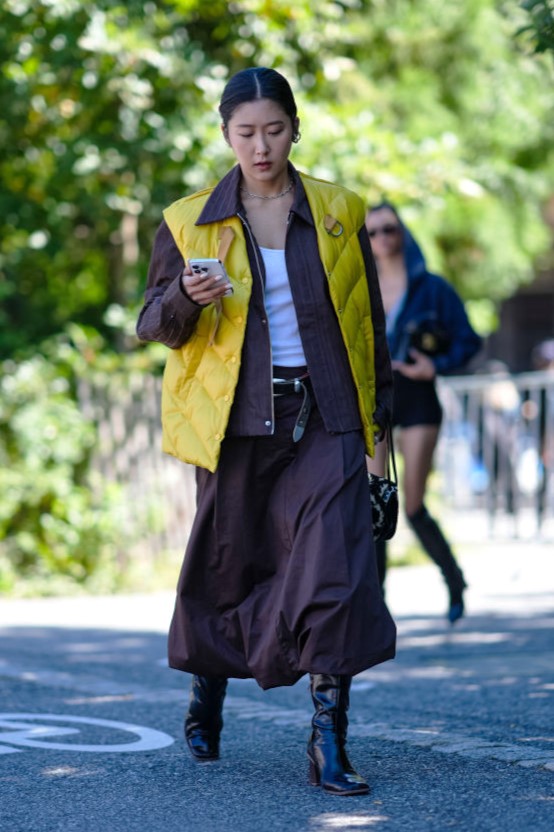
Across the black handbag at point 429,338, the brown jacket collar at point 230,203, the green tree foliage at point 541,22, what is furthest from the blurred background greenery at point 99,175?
the brown jacket collar at point 230,203

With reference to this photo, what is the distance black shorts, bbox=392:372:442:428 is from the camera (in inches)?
285

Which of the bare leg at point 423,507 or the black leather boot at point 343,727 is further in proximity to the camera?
the bare leg at point 423,507

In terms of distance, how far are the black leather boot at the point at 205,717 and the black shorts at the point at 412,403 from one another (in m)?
2.76

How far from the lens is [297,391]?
4.38m

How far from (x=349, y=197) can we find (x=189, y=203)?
445mm

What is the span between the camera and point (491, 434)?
44.9 ft

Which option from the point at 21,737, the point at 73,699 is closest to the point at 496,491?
the point at 73,699

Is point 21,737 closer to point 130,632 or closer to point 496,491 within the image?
point 130,632

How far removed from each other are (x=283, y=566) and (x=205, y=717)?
22.8 inches

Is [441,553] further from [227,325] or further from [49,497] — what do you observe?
[49,497]

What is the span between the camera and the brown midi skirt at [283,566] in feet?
13.7

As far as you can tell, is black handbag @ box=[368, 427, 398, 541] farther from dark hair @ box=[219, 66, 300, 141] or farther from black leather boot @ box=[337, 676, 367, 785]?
dark hair @ box=[219, 66, 300, 141]

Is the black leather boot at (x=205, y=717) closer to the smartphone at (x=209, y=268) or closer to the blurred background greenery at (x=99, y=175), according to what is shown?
the smartphone at (x=209, y=268)

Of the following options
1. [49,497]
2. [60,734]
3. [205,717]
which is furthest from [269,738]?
[49,497]
